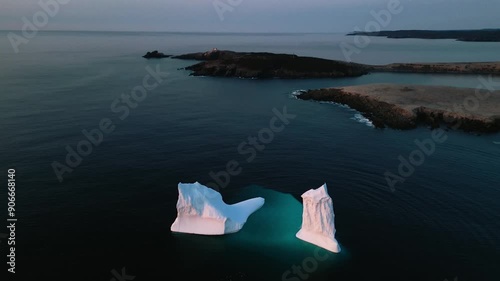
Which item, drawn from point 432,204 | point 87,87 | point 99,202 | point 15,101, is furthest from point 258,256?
point 87,87

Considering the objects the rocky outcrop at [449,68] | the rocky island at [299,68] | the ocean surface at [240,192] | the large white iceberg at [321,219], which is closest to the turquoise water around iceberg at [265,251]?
the ocean surface at [240,192]

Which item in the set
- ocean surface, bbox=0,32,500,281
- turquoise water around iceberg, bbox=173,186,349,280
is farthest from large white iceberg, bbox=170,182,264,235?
ocean surface, bbox=0,32,500,281

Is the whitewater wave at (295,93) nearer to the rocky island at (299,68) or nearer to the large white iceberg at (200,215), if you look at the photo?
the rocky island at (299,68)

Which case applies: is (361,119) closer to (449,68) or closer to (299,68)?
(299,68)

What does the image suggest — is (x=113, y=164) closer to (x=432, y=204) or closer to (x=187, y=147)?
(x=187, y=147)

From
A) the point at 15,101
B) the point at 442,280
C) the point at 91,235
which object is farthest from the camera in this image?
the point at 15,101

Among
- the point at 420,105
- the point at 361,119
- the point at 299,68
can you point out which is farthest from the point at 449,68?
the point at 361,119
